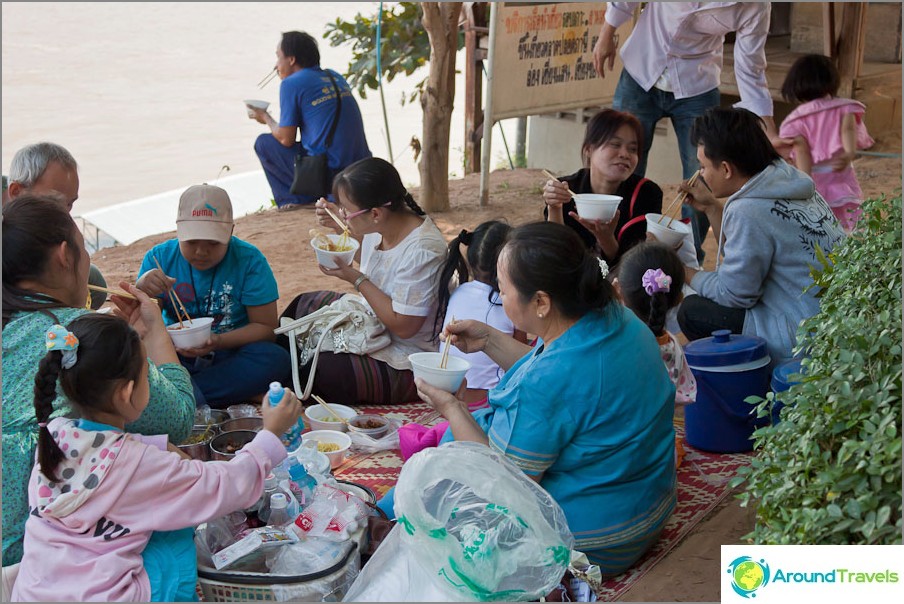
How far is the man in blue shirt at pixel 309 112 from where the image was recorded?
729 centimetres

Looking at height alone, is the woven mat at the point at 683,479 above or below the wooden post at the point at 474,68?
below

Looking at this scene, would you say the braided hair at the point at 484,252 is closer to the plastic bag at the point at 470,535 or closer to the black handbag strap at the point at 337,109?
the plastic bag at the point at 470,535

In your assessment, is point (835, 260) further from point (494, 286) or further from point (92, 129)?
point (92, 129)

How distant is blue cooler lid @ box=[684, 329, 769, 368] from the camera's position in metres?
3.65

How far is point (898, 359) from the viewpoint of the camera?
1948 mm

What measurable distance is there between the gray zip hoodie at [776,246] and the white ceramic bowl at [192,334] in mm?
2064

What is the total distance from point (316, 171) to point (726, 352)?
449 centimetres

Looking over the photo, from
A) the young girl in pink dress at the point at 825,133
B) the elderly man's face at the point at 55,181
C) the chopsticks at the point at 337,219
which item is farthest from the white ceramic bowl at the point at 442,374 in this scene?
the young girl in pink dress at the point at 825,133

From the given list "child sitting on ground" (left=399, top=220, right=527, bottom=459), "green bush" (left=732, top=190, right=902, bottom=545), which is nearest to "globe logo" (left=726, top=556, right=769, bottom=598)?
"green bush" (left=732, top=190, right=902, bottom=545)

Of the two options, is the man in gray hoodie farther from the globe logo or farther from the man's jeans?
the globe logo

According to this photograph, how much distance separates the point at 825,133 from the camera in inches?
222

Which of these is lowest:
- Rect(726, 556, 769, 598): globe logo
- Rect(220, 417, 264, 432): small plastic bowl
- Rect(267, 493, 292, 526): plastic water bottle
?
Rect(220, 417, 264, 432): small plastic bowl

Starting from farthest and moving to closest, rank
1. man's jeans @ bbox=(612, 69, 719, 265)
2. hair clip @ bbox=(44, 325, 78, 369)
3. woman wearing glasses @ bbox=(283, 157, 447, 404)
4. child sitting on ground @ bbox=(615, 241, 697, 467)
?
man's jeans @ bbox=(612, 69, 719, 265) < woman wearing glasses @ bbox=(283, 157, 447, 404) < child sitting on ground @ bbox=(615, 241, 697, 467) < hair clip @ bbox=(44, 325, 78, 369)

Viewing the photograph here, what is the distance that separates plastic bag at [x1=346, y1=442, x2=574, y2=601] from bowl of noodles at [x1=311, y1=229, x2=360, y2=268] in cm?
170
